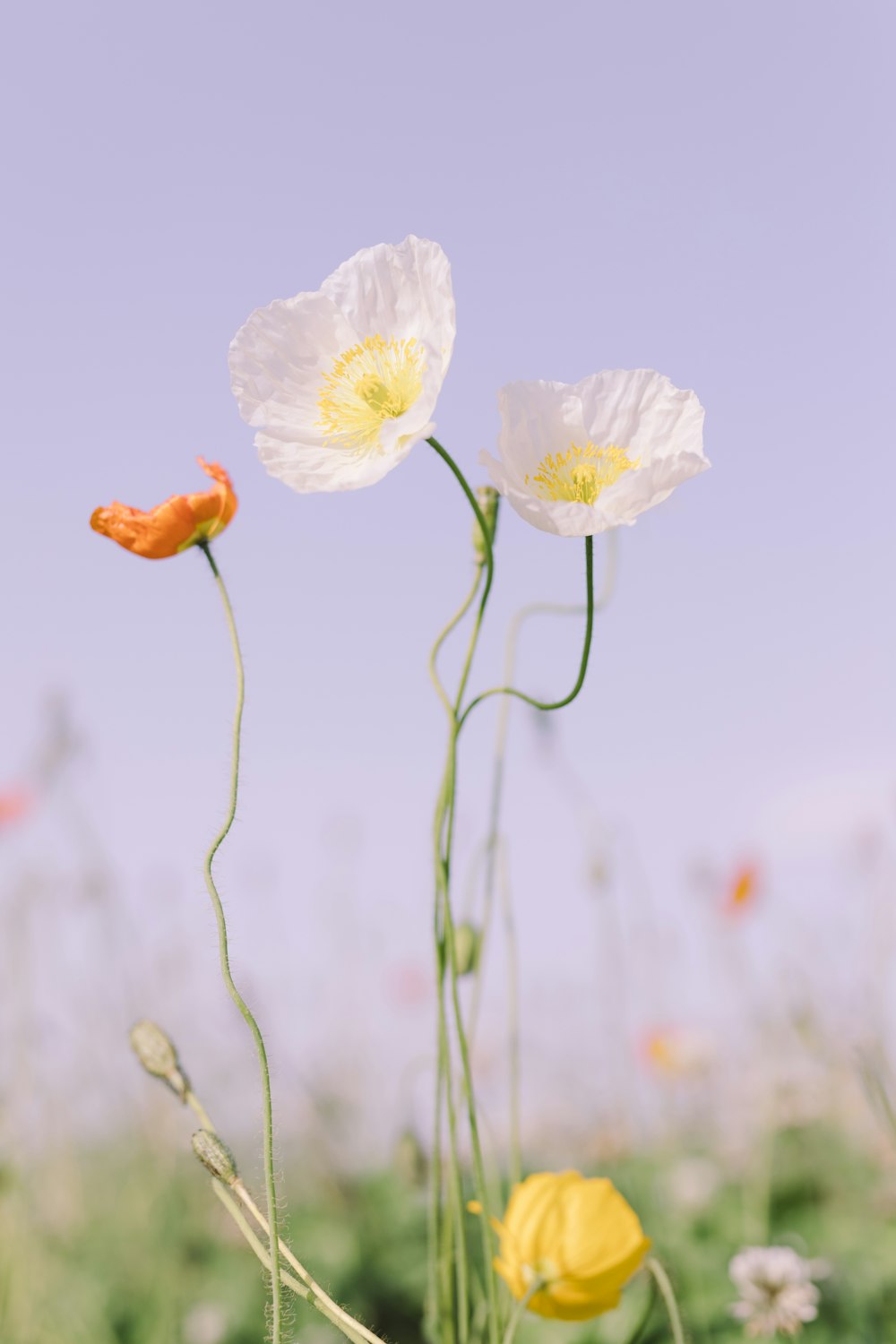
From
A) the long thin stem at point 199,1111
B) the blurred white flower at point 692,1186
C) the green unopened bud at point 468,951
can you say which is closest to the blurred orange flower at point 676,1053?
the blurred white flower at point 692,1186

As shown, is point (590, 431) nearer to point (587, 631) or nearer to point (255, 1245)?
point (587, 631)

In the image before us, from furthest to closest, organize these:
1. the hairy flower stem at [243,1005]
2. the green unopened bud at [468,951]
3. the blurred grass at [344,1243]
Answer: the blurred grass at [344,1243] < the green unopened bud at [468,951] < the hairy flower stem at [243,1005]

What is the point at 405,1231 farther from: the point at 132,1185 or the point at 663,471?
the point at 663,471

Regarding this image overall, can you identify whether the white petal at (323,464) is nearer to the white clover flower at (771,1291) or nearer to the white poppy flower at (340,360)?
the white poppy flower at (340,360)

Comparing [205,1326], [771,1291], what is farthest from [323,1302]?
[205,1326]

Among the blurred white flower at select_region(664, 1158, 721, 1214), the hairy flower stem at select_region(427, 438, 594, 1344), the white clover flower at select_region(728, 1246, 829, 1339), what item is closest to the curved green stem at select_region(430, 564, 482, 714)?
the hairy flower stem at select_region(427, 438, 594, 1344)

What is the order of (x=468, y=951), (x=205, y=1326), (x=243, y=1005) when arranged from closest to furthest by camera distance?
(x=243, y=1005) < (x=468, y=951) < (x=205, y=1326)
